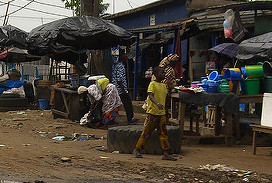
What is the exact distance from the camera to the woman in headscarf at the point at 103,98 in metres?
11.8

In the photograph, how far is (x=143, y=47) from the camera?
19.8 metres

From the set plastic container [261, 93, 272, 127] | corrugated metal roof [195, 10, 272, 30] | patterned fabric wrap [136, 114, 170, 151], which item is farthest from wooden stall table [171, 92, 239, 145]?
corrugated metal roof [195, 10, 272, 30]

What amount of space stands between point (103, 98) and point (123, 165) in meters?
5.43

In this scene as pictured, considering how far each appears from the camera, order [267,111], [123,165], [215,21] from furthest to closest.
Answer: [215,21]
[267,111]
[123,165]

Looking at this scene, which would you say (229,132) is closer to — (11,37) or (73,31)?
(73,31)

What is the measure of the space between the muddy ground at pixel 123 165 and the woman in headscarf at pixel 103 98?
2.09 metres

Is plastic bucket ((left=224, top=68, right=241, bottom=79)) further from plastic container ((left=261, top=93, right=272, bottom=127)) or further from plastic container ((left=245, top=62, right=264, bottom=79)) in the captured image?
plastic container ((left=261, top=93, right=272, bottom=127))

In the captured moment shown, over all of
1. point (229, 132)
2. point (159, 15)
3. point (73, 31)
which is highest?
point (159, 15)

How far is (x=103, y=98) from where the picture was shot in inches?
468

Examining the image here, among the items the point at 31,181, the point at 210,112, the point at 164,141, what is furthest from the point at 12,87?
the point at 31,181

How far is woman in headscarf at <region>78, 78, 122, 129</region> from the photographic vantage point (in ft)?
38.6

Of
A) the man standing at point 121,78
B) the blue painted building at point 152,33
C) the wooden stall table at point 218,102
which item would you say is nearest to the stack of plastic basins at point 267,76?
the wooden stall table at point 218,102

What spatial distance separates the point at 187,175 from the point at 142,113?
9.08 meters

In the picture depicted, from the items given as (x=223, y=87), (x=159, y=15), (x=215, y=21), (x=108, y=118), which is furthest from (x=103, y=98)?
(x=159, y=15)
